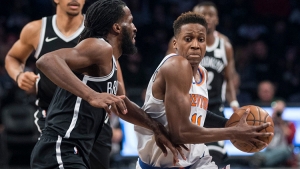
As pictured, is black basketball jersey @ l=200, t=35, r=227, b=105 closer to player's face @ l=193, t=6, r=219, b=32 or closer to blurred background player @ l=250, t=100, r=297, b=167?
player's face @ l=193, t=6, r=219, b=32

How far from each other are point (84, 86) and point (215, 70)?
3.65 m

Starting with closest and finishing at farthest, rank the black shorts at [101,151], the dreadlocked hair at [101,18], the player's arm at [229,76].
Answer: the dreadlocked hair at [101,18] < the black shorts at [101,151] < the player's arm at [229,76]

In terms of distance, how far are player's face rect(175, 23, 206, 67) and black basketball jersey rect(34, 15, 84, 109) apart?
4.79ft

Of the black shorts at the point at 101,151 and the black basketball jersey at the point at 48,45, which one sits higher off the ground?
the black basketball jersey at the point at 48,45

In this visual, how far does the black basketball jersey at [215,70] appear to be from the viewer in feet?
23.1

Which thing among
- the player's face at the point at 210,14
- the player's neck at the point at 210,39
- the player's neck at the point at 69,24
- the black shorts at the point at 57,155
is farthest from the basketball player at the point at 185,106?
the player's neck at the point at 210,39

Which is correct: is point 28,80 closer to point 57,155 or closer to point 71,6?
point 71,6

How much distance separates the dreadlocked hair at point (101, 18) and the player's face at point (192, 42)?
0.54 meters

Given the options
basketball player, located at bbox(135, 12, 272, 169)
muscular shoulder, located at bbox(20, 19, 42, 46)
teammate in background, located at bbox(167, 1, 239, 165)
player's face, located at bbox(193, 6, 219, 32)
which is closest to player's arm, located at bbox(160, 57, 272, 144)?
basketball player, located at bbox(135, 12, 272, 169)

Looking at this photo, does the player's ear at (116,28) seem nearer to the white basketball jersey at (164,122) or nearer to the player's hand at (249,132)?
the white basketball jersey at (164,122)

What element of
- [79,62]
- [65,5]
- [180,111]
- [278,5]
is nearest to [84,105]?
[79,62]

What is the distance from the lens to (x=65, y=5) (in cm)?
570

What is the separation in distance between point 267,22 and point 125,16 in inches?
421

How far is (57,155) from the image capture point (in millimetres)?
3936
